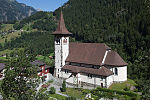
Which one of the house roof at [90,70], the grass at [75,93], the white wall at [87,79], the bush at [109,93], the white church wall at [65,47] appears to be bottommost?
the grass at [75,93]

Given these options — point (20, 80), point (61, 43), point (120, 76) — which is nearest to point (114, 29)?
point (61, 43)

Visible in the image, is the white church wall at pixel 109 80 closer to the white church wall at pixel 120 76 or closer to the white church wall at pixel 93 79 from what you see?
the white church wall at pixel 120 76

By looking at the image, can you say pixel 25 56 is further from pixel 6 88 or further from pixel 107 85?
pixel 107 85

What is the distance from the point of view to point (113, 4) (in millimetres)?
149750

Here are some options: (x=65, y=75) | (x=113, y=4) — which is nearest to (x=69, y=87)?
(x=65, y=75)

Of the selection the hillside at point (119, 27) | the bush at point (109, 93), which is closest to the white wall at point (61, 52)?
the bush at point (109, 93)

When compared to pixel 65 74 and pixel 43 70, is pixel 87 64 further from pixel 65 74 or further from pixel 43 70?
pixel 43 70

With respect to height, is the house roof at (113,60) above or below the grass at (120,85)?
above

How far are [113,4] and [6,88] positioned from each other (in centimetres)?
14378

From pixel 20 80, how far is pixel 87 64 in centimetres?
3193

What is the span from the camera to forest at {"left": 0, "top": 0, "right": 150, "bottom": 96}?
62819 millimetres

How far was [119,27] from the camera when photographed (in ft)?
356

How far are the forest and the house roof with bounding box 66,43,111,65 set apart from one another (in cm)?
1054

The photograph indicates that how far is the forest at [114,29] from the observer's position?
206ft
